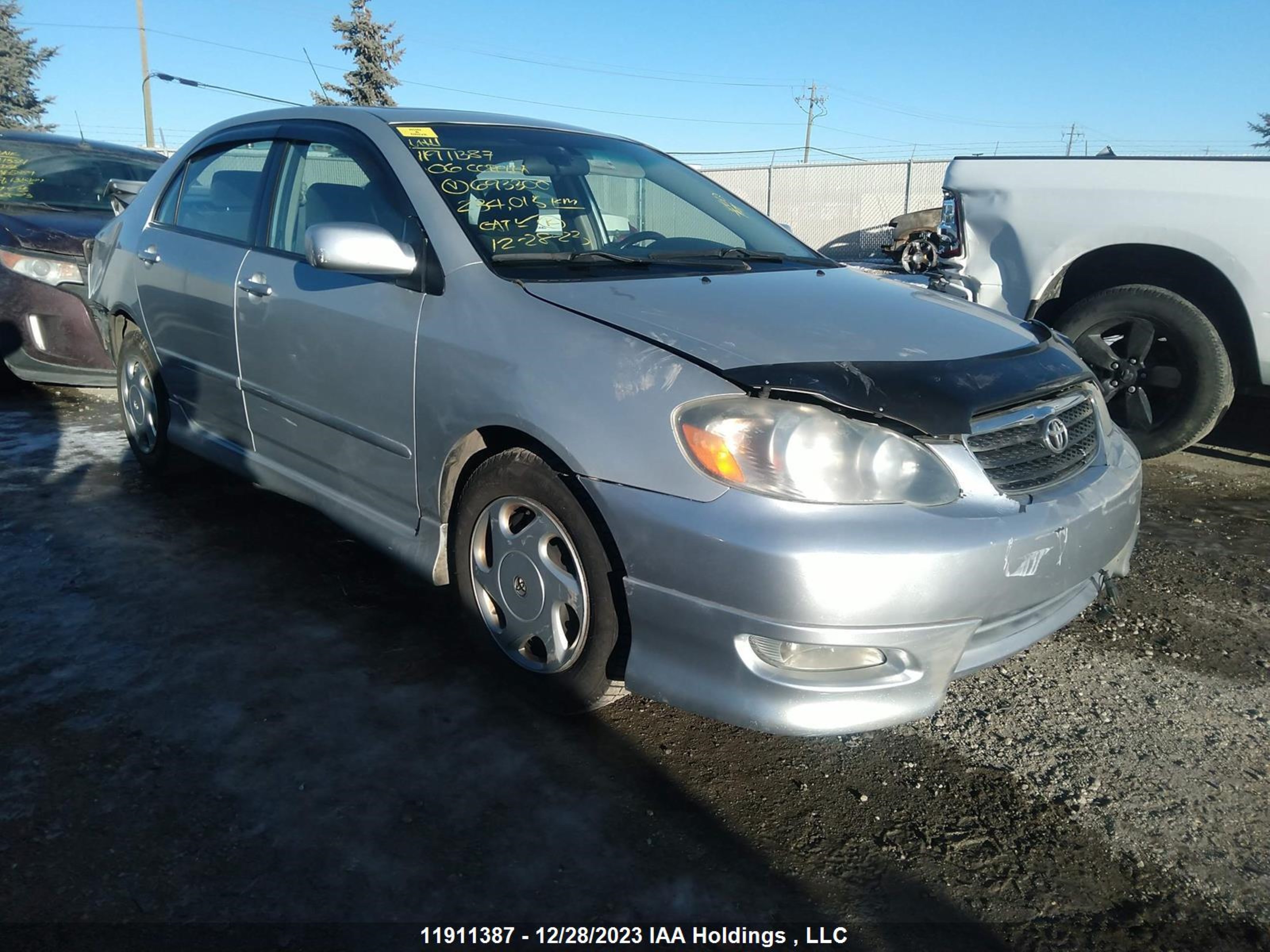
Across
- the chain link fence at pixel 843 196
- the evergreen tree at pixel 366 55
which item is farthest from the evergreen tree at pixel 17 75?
the chain link fence at pixel 843 196

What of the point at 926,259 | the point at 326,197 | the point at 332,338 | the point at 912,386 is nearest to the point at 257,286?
the point at 326,197

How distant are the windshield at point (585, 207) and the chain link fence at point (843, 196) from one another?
15.4 meters

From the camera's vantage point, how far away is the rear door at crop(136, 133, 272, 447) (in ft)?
11.9

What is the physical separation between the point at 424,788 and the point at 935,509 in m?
1.39

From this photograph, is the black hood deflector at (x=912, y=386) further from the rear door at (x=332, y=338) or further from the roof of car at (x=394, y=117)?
the roof of car at (x=394, y=117)

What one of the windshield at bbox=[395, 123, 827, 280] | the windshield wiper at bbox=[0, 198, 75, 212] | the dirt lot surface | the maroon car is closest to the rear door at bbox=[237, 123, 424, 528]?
the windshield at bbox=[395, 123, 827, 280]

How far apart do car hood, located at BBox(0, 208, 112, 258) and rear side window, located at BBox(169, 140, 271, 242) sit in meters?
2.08

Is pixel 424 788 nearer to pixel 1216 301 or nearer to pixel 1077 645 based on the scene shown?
pixel 1077 645

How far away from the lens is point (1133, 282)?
15.9 ft

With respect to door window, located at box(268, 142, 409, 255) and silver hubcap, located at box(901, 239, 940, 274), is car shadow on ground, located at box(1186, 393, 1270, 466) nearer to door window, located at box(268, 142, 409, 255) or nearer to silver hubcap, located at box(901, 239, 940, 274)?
silver hubcap, located at box(901, 239, 940, 274)

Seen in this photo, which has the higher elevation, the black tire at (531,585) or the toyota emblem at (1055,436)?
the toyota emblem at (1055,436)

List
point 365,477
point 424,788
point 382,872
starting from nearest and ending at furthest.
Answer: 1. point 382,872
2. point 424,788
3. point 365,477

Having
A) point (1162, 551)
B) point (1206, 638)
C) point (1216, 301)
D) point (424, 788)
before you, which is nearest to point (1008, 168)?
point (1216, 301)

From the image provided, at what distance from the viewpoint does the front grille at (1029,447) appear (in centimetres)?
222
